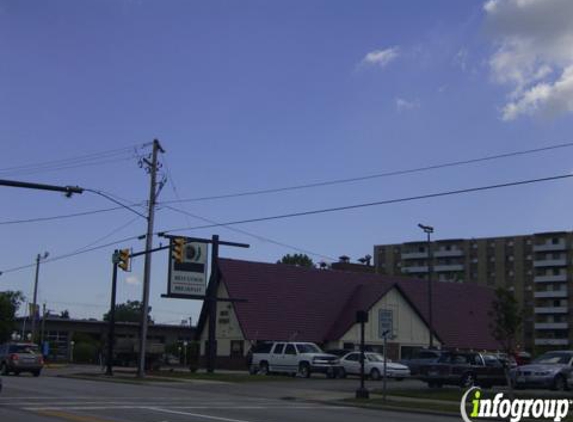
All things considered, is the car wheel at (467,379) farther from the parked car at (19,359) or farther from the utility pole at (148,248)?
Answer: the parked car at (19,359)

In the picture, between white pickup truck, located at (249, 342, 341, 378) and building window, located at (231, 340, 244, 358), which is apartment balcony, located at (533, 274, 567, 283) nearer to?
building window, located at (231, 340, 244, 358)

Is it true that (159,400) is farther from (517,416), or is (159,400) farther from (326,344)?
(326,344)

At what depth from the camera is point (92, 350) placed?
71.9 meters

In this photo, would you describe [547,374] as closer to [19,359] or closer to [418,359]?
[418,359]

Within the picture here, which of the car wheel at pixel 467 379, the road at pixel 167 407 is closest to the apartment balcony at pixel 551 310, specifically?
the car wheel at pixel 467 379

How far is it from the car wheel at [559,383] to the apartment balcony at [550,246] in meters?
122

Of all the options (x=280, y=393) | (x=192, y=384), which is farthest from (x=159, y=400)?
(x=192, y=384)

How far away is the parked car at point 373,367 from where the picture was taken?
4022cm

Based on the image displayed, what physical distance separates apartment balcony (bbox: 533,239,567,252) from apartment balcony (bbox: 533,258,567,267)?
1776mm

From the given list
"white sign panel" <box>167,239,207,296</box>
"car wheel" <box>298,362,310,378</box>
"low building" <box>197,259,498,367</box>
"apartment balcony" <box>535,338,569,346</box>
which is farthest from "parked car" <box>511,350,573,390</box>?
"apartment balcony" <box>535,338,569,346</box>

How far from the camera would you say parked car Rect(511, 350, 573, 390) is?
2955 cm

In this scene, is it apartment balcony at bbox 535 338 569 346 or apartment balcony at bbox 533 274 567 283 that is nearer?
apartment balcony at bbox 535 338 569 346

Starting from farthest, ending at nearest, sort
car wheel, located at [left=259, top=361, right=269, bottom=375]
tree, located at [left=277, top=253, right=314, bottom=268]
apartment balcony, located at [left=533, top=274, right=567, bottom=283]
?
apartment balcony, located at [left=533, top=274, right=567, bottom=283]
tree, located at [left=277, top=253, right=314, bottom=268]
car wheel, located at [left=259, top=361, right=269, bottom=375]

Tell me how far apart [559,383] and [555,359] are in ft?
4.53
